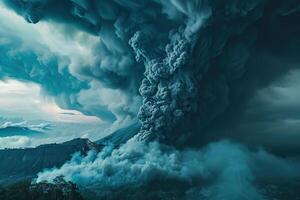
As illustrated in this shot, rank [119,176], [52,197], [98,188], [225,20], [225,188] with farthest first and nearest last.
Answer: [225,188] → [98,188] → [119,176] → [225,20] → [52,197]

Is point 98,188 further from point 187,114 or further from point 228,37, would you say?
point 228,37

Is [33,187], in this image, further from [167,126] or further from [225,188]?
[225,188]

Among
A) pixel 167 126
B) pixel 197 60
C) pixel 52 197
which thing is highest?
pixel 197 60

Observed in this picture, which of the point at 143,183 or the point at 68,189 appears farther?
the point at 143,183

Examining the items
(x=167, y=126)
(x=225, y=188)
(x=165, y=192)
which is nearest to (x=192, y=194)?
(x=165, y=192)

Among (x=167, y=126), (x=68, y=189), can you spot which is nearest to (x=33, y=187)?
(x=68, y=189)

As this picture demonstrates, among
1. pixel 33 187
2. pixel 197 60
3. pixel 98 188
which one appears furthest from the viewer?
pixel 98 188

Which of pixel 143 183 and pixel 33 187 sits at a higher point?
pixel 143 183

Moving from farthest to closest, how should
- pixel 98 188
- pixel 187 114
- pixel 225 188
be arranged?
pixel 225 188
pixel 98 188
pixel 187 114

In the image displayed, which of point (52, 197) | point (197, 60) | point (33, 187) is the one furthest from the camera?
point (197, 60)
